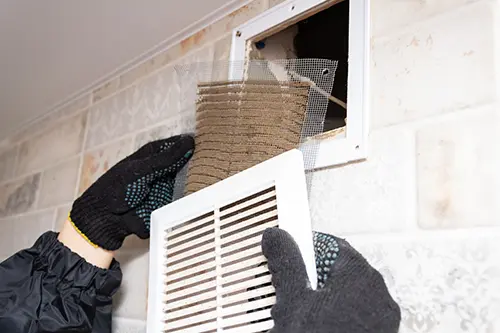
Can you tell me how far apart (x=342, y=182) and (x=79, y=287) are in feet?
1.27

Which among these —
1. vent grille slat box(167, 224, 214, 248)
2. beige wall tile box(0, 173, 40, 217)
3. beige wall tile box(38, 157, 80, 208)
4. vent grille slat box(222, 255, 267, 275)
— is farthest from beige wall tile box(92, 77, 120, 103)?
vent grille slat box(222, 255, 267, 275)

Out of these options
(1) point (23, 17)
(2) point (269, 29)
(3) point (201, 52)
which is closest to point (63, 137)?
(1) point (23, 17)

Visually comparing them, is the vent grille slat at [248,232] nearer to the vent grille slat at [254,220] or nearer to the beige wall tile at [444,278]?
the vent grille slat at [254,220]

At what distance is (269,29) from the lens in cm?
75

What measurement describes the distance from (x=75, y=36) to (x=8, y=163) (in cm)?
55

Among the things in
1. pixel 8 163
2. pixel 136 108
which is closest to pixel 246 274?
pixel 136 108

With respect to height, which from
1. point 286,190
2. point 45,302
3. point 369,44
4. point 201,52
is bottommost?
point 45,302

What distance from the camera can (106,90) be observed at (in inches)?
41.9

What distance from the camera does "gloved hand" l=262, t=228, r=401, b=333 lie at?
47cm

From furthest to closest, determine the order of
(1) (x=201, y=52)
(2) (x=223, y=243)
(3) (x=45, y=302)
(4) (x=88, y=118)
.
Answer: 1. (4) (x=88, y=118)
2. (1) (x=201, y=52)
3. (3) (x=45, y=302)
4. (2) (x=223, y=243)

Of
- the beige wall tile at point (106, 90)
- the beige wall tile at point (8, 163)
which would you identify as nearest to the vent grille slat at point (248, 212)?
the beige wall tile at point (106, 90)

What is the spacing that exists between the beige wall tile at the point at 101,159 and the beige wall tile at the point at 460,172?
1.82 ft

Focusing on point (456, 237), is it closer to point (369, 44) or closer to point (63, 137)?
point (369, 44)

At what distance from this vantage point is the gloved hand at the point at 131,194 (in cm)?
72
